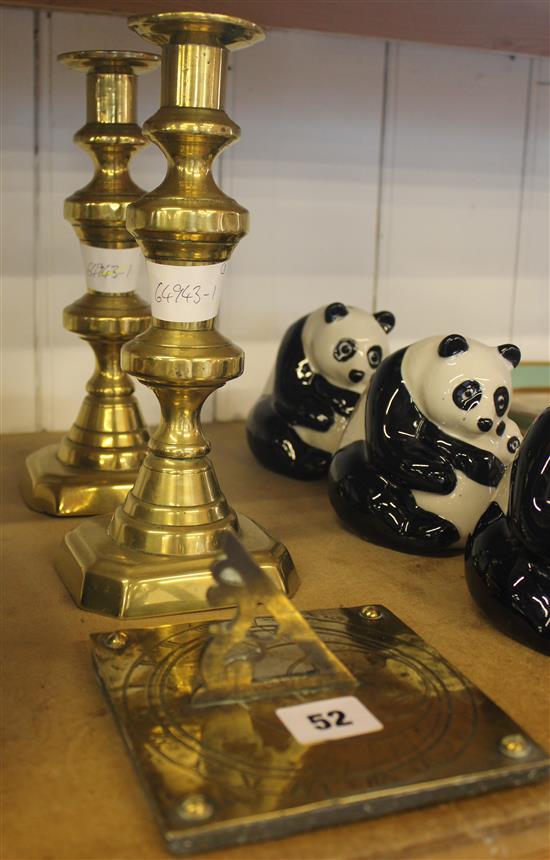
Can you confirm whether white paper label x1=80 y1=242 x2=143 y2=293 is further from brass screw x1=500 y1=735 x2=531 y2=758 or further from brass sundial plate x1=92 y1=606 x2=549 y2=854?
brass screw x1=500 y1=735 x2=531 y2=758

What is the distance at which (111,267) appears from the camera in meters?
0.92

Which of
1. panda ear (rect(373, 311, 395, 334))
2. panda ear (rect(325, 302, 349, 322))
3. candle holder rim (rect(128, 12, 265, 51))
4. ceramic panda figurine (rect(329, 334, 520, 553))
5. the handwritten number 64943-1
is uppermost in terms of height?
candle holder rim (rect(128, 12, 265, 51))

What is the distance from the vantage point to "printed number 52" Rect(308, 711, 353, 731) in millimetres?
536

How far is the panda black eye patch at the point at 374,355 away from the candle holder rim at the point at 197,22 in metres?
0.39

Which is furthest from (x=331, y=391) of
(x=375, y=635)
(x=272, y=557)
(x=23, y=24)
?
(x=23, y=24)

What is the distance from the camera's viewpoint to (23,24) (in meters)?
1.07

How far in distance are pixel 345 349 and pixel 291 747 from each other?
55cm

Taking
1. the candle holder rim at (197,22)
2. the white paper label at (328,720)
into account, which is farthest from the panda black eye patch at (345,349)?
the white paper label at (328,720)

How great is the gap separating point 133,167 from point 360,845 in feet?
2.91

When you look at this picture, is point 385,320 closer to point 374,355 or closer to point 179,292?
point 374,355

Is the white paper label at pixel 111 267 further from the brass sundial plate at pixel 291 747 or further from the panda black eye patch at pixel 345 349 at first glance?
the brass sundial plate at pixel 291 747

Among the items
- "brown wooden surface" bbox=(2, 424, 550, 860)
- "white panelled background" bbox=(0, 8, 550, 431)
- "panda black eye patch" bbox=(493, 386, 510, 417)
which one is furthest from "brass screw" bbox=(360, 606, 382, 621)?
"white panelled background" bbox=(0, 8, 550, 431)

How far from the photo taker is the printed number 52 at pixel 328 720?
0.54m

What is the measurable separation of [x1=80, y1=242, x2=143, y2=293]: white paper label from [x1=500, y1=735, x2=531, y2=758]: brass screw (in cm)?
57
